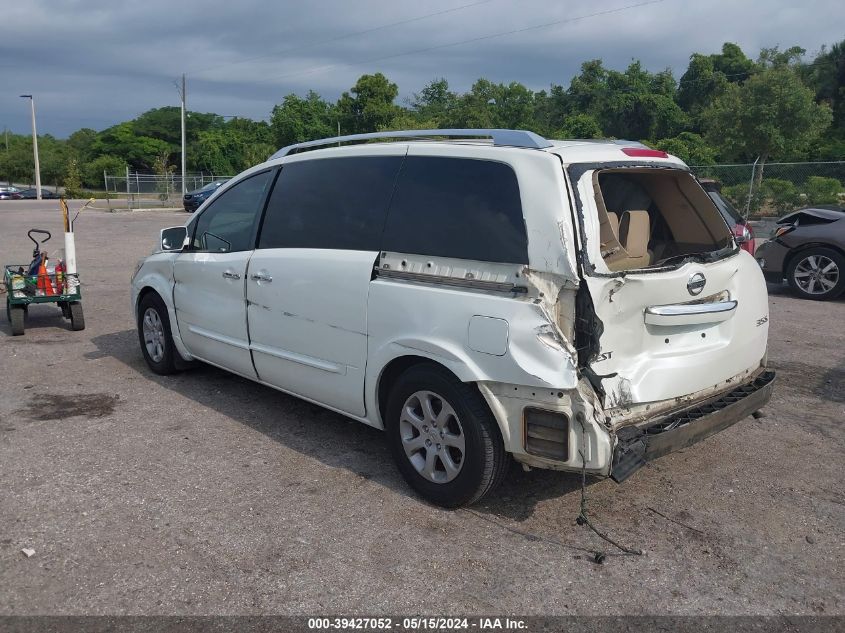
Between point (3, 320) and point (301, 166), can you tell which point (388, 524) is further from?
point (3, 320)

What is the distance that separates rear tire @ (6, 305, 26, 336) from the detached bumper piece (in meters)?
6.91

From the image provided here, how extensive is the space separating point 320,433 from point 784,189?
1911 cm

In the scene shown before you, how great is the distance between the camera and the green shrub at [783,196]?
66.2 feet

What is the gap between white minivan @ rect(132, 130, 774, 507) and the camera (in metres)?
3.39

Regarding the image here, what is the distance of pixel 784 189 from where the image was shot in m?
20.3

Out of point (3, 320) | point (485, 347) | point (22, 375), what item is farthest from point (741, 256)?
point (3, 320)

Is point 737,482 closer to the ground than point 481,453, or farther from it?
closer to the ground

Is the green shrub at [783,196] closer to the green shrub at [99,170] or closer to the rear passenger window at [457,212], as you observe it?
the rear passenger window at [457,212]

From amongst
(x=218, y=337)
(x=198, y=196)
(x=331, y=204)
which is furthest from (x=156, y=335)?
(x=198, y=196)

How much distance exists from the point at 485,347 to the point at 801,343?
5.52m

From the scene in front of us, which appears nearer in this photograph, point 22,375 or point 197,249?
point 197,249

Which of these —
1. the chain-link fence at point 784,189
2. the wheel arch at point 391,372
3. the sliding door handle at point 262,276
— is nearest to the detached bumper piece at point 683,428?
the wheel arch at point 391,372

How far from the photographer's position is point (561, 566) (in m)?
3.37

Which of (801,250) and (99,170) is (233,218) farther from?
(99,170)
